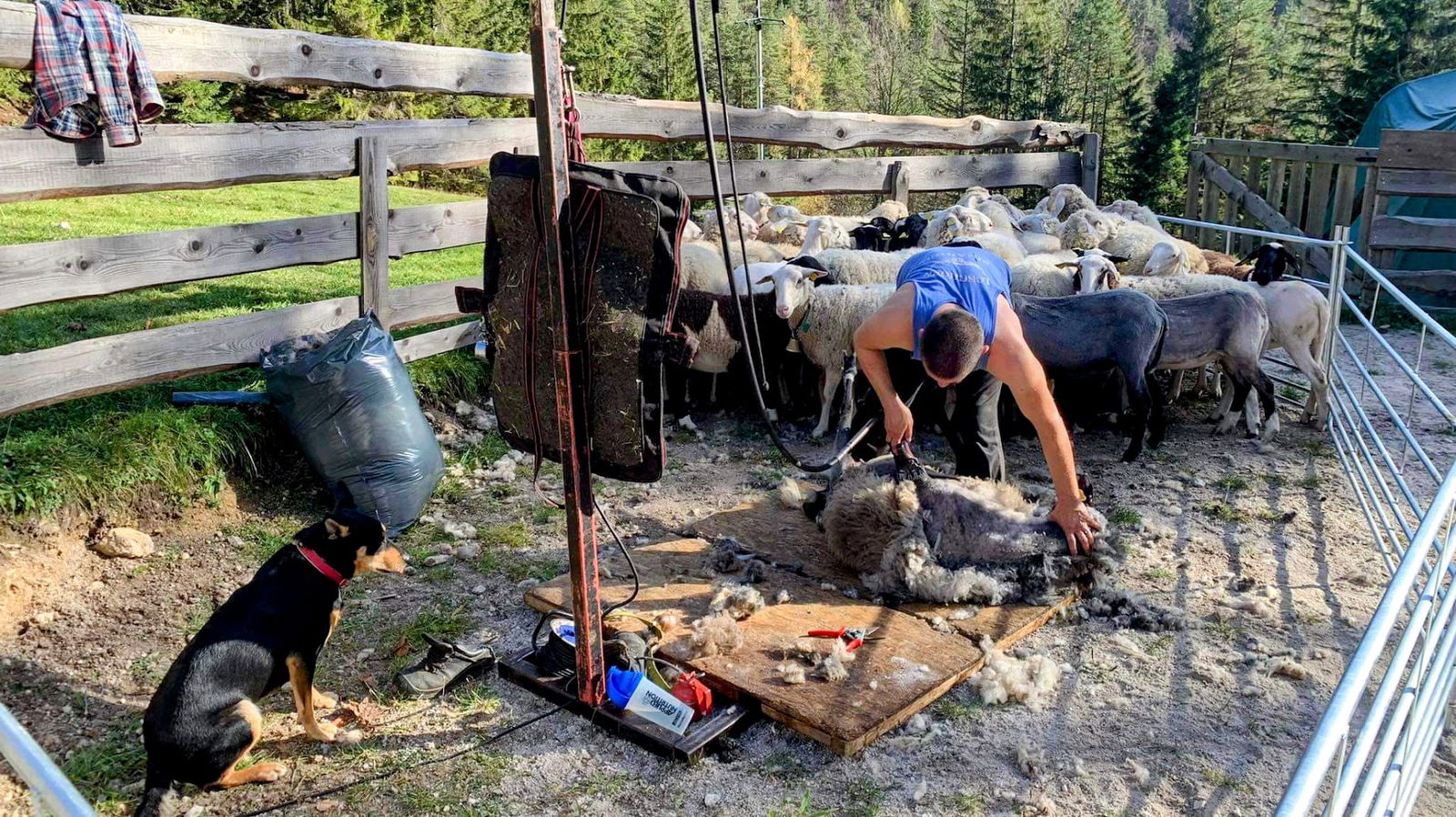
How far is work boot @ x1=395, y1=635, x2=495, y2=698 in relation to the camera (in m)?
3.99

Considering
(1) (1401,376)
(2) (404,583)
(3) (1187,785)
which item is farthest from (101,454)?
(1) (1401,376)

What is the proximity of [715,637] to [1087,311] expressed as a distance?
4095 millimetres

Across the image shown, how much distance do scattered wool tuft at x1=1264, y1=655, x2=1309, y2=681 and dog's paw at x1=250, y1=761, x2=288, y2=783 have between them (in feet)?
12.8

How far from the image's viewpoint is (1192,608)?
4.82m

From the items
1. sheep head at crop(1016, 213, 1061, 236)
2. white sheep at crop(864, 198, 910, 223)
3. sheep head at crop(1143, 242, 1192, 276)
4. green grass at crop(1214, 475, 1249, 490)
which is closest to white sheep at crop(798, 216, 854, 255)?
white sheep at crop(864, 198, 910, 223)

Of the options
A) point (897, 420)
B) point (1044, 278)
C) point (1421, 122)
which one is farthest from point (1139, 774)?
point (1421, 122)

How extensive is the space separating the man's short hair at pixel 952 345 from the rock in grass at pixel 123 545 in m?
3.92

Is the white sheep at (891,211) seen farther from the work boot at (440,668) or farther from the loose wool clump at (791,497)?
the work boot at (440,668)

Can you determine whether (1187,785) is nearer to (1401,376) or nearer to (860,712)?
(860,712)

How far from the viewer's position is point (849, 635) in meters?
4.26

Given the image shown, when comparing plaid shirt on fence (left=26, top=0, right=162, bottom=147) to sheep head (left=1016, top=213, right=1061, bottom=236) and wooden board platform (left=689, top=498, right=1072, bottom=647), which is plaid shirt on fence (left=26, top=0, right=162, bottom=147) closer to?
wooden board platform (left=689, top=498, right=1072, bottom=647)

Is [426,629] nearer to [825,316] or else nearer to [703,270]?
[825,316]

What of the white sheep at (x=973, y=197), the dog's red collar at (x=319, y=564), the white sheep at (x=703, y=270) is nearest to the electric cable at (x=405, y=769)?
the dog's red collar at (x=319, y=564)

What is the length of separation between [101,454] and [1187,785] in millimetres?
5205
